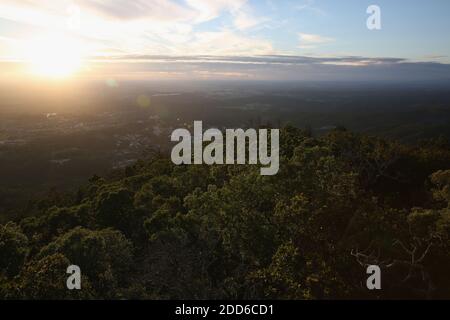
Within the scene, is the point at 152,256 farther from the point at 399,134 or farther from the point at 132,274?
the point at 399,134

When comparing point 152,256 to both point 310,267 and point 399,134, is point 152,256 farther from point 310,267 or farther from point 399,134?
point 399,134

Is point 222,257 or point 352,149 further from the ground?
point 352,149

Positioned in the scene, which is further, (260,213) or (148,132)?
(148,132)
